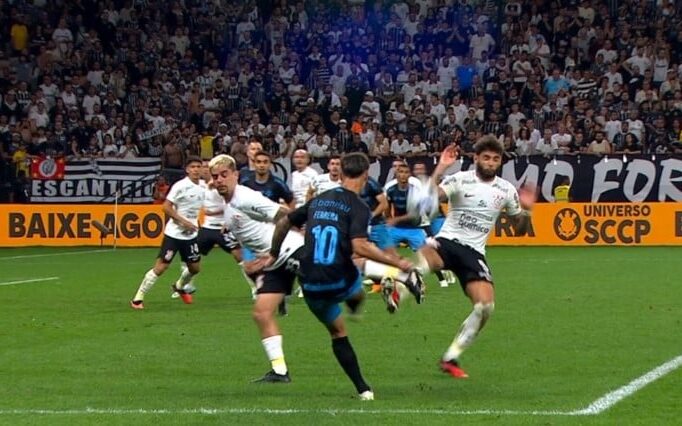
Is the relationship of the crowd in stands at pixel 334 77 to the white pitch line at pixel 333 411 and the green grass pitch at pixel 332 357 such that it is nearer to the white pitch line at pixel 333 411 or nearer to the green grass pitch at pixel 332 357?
the green grass pitch at pixel 332 357

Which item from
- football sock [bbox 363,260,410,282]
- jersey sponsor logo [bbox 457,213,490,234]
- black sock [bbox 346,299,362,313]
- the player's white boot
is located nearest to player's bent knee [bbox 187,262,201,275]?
football sock [bbox 363,260,410,282]

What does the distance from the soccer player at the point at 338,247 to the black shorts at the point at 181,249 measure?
29.2 feet

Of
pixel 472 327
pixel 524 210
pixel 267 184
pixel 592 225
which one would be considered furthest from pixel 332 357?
pixel 592 225

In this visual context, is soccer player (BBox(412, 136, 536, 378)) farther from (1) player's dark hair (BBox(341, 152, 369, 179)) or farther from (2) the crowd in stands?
(2) the crowd in stands

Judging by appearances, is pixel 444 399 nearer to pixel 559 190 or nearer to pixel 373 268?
pixel 373 268

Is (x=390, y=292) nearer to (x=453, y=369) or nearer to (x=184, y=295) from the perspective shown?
(x=453, y=369)

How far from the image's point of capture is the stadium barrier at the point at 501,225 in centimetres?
3094

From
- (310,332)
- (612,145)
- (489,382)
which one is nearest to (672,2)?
(612,145)

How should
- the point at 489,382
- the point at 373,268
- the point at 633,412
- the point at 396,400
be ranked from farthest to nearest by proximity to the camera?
the point at 373,268 < the point at 489,382 < the point at 396,400 < the point at 633,412

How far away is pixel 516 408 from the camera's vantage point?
9750 mm

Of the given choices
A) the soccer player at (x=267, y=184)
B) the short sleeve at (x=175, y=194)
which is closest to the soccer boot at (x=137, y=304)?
the short sleeve at (x=175, y=194)

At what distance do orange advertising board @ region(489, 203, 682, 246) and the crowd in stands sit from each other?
1442 mm

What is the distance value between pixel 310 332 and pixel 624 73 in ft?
70.1

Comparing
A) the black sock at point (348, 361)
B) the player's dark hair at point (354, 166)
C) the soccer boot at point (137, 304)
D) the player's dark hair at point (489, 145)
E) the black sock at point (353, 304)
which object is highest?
the player's dark hair at point (489, 145)
